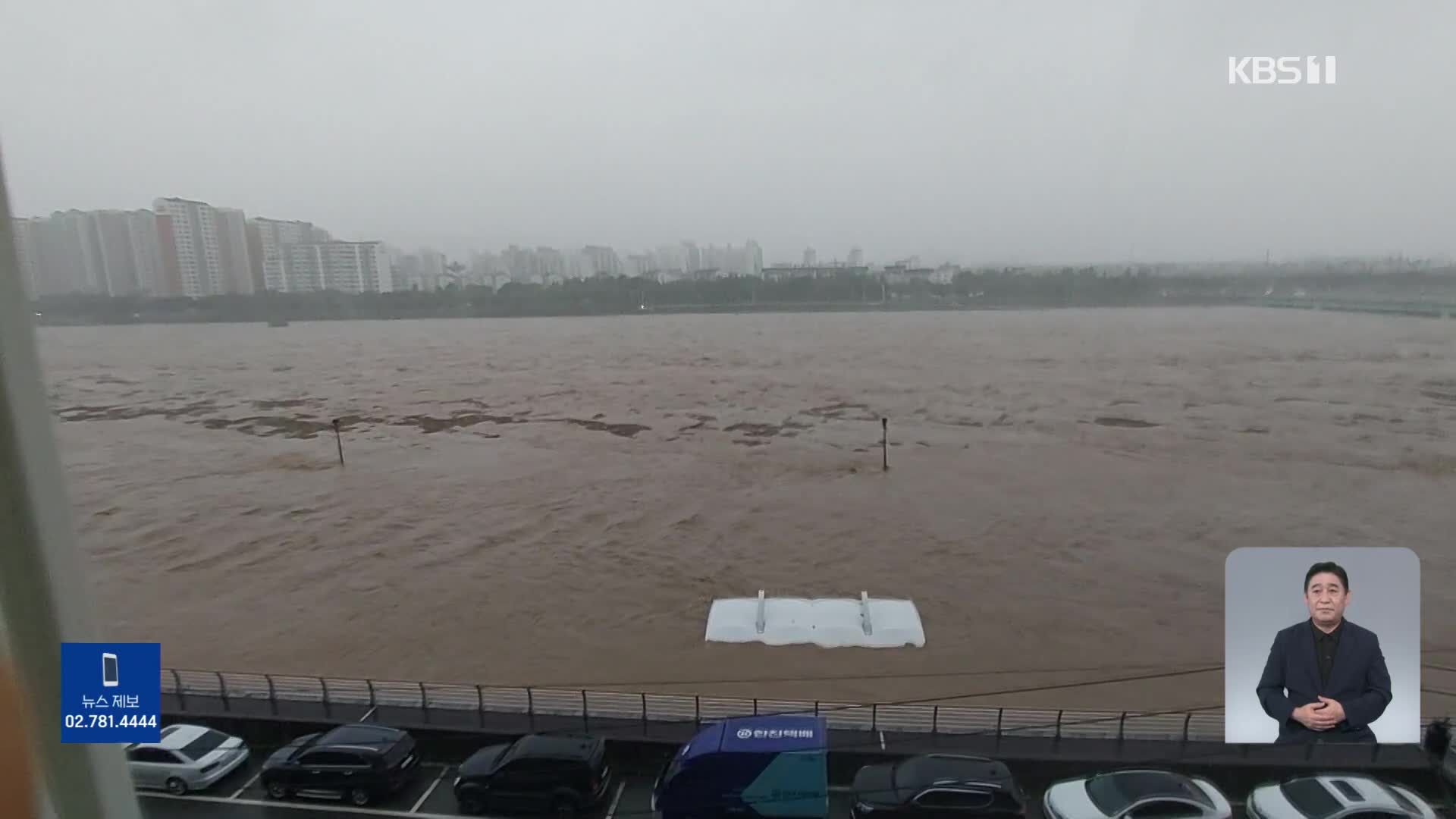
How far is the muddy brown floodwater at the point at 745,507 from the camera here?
409 cm

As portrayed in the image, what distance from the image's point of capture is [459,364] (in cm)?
1745

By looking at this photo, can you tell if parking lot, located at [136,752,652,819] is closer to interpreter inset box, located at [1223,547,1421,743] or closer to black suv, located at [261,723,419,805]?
black suv, located at [261,723,419,805]

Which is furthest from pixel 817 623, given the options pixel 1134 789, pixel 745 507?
pixel 745 507

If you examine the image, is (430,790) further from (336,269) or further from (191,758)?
(336,269)

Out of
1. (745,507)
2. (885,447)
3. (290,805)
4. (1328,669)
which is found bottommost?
(745,507)

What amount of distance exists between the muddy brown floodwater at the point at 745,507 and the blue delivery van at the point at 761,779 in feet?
2.87

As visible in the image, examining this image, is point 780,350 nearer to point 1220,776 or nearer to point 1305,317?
point 1305,317

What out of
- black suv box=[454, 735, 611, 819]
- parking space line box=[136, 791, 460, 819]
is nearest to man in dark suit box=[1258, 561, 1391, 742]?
black suv box=[454, 735, 611, 819]

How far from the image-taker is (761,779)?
1.36 m

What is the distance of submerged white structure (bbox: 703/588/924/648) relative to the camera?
12.6ft

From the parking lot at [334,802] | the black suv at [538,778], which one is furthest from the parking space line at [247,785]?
the black suv at [538,778]

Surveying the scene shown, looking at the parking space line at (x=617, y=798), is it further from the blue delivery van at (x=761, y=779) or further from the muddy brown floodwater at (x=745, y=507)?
the muddy brown floodwater at (x=745, y=507)

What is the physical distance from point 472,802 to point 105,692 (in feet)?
4.45

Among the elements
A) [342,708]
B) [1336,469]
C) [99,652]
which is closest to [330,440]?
[342,708]
